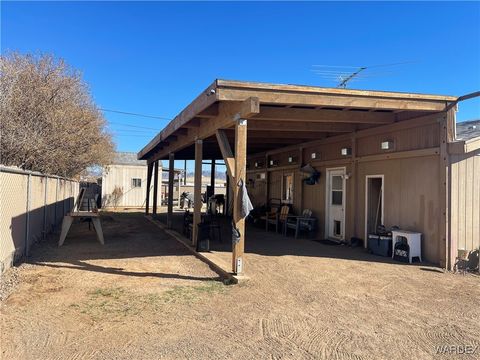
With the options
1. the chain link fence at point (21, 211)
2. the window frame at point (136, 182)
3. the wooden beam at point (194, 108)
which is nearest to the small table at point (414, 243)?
the wooden beam at point (194, 108)

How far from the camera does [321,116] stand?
7.25m

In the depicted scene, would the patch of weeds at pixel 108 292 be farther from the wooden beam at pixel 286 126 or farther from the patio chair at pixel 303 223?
the patio chair at pixel 303 223

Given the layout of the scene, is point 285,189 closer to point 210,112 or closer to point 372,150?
point 372,150

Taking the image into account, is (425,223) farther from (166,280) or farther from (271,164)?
(271,164)

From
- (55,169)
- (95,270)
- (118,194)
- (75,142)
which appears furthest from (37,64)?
(118,194)

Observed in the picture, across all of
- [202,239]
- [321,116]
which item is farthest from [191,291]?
[321,116]

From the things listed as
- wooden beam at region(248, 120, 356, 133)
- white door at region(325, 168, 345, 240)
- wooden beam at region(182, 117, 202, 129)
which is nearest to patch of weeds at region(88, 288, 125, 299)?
wooden beam at region(182, 117, 202, 129)

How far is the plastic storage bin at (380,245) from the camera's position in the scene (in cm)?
788

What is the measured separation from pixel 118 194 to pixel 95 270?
1885 centimetres

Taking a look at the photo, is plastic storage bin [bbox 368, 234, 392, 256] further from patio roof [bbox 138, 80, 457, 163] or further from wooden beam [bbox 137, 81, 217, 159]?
wooden beam [bbox 137, 81, 217, 159]

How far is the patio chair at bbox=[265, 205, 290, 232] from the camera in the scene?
11.8m

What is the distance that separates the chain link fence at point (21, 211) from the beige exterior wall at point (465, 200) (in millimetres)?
7271

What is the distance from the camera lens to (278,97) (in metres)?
5.94

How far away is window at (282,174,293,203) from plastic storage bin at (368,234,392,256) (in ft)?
15.1
